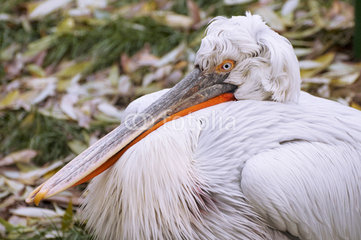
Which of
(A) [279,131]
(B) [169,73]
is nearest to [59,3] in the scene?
(B) [169,73]

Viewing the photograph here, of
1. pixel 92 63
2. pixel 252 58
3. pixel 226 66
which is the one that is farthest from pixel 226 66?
pixel 92 63

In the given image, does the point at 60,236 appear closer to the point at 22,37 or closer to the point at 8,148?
the point at 8,148

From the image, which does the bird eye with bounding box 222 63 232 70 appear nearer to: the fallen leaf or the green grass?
the fallen leaf

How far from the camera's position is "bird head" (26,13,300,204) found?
2.16m

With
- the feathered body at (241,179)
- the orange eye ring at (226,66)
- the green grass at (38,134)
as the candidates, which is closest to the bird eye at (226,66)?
the orange eye ring at (226,66)

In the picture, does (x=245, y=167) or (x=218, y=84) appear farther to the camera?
(x=218, y=84)

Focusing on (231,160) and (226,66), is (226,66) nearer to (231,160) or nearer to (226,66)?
(226,66)

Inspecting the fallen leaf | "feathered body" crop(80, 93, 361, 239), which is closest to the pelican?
"feathered body" crop(80, 93, 361, 239)

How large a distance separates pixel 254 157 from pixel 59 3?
11.4 ft

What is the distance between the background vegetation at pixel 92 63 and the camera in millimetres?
3500

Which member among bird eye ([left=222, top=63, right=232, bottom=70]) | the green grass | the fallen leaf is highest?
bird eye ([left=222, top=63, right=232, bottom=70])

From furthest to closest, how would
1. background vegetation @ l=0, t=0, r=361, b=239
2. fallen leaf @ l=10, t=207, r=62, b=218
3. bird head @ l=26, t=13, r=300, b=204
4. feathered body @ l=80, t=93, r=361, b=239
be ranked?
background vegetation @ l=0, t=0, r=361, b=239
fallen leaf @ l=10, t=207, r=62, b=218
bird head @ l=26, t=13, r=300, b=204
feathered body @ l=80, t=93, r=361, b=239

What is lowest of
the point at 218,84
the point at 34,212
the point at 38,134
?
the point at 34,212

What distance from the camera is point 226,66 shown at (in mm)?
2236
